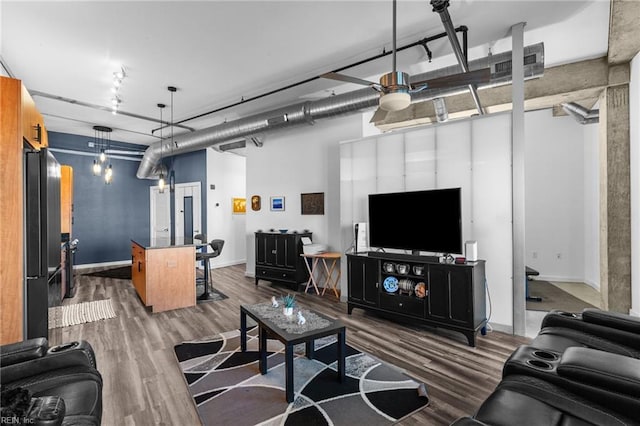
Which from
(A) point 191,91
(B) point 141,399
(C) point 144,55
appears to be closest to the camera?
(B) point 141,399

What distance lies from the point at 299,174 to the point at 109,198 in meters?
5.89

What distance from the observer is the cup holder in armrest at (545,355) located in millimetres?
1696

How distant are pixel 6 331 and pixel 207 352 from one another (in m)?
1.62

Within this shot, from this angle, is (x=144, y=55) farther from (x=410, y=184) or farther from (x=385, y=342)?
(x=385, y=342)

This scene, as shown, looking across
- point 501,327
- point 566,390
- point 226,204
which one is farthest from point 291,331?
point 226,204

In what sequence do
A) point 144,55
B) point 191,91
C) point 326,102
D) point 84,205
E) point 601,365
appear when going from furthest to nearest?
point 84,205 → point 191,91 → point 326,102 → point 144,55 → point 601,365

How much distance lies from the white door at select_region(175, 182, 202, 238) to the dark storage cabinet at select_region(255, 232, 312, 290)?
2.78m

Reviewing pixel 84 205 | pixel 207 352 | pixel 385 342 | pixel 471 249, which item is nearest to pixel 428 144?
pixel 471 249

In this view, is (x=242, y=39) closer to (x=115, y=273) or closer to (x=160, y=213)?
(x=115, y=273)

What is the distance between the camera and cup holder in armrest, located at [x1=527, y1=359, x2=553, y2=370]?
62.3 inches

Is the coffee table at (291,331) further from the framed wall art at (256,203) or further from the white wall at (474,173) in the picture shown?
the framed wall art at (256,203)

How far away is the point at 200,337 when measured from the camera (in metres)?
3.65

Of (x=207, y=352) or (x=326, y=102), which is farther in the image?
(x=326, y=102)

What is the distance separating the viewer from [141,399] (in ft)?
7.97
